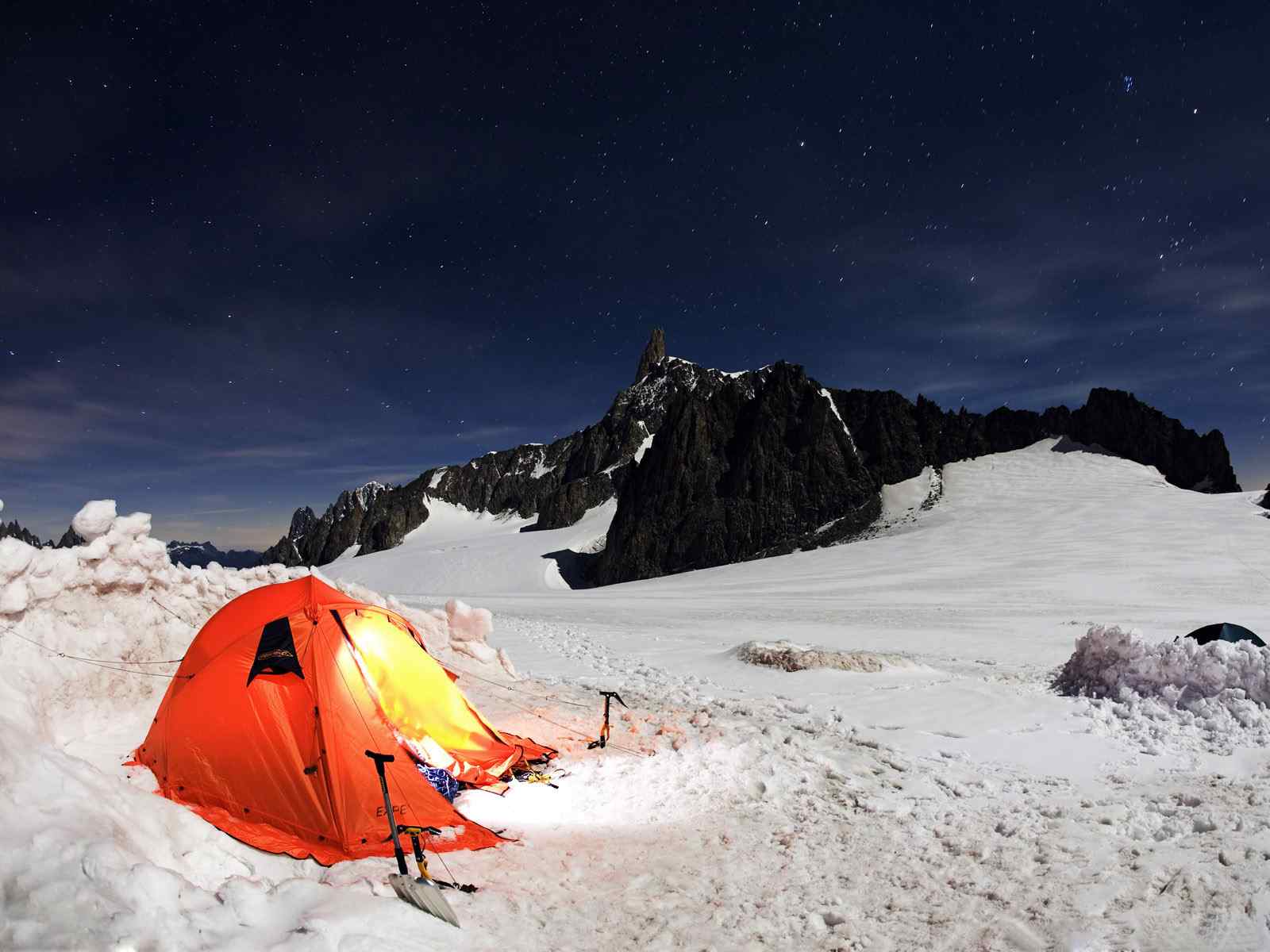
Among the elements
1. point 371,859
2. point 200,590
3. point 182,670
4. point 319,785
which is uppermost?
point 200,590

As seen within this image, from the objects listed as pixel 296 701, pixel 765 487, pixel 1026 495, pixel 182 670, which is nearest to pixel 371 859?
pixel 296 701

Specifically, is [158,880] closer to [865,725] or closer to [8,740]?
[8,740]

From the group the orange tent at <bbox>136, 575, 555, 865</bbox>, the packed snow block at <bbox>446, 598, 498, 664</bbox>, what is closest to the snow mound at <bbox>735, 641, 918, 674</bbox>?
the packed snow block at <bbox>446, 598, 498, 664</bbox>

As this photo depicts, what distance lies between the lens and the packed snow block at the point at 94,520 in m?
7.99

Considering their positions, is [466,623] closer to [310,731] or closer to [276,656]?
[276,656]

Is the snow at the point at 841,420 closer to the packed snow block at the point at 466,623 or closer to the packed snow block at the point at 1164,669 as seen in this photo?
the packed snow block at the point at 1164,669

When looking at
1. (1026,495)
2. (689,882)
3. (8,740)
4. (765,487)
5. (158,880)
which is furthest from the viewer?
(765,487)

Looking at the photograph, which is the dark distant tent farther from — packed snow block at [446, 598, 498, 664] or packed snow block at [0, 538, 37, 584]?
packed snow block at [0, 538, 37, 584]

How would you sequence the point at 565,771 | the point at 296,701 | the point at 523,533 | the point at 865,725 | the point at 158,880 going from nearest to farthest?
the point at 158,880 → the point at 296,701 → the point at 565,771 → the point at 865,725 → the point at 523,533

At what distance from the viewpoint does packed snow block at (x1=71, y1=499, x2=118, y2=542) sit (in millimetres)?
7992

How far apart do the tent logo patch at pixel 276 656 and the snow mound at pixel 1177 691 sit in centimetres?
969

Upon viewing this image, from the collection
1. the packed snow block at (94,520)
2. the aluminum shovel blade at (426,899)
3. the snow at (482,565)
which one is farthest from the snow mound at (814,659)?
the snow at (482,565)

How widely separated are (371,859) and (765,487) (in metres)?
59.1

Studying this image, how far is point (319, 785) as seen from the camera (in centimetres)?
537
